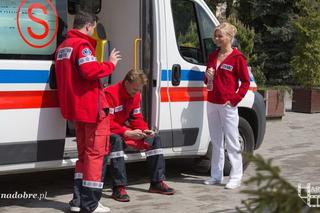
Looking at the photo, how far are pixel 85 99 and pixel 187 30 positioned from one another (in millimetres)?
1971

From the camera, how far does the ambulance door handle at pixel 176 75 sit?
6.35m

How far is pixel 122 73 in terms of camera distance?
684 centimetres

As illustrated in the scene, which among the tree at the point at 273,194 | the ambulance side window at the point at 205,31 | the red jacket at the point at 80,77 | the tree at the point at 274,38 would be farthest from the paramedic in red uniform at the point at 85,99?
the tree at the point at 274,38

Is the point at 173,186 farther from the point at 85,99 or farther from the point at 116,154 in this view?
the point at 85,99

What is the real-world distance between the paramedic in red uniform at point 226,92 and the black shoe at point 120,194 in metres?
1.20

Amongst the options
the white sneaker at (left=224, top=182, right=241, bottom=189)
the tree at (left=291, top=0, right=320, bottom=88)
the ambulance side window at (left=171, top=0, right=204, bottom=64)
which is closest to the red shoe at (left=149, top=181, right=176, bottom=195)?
the white sneaker at (left=224, top=182, right=241, bottom=189)

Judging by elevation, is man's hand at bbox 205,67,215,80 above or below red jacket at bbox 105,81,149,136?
above

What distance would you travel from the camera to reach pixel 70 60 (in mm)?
5141

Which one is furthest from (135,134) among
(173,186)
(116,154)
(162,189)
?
(173,186)

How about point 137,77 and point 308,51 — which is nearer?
point 137,77

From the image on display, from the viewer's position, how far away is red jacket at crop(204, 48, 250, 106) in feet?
20.5

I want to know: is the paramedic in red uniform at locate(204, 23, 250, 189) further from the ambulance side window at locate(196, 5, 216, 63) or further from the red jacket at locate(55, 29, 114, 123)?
the red jacket at locate(55, 29, 114, 123)

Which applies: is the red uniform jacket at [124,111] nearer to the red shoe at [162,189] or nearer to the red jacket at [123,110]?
the red jacket at [123,110]

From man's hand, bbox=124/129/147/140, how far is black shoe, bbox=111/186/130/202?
0.51m
